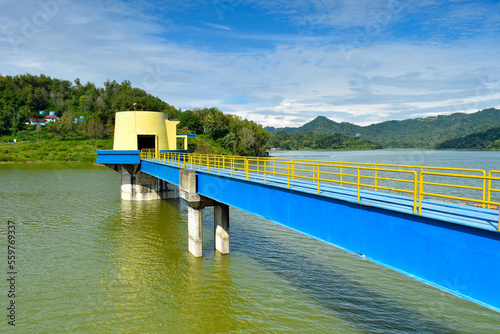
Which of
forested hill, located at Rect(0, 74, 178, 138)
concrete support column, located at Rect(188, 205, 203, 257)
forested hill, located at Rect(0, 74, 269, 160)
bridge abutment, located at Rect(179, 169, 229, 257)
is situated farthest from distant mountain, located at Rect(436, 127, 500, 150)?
concrete support column, located at Rect(188, 205, 203, 257)

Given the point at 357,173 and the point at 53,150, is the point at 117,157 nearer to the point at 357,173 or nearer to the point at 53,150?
the point at 357,173

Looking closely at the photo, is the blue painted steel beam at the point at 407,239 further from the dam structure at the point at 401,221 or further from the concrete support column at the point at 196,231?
the concrete support column at the point at 196,231

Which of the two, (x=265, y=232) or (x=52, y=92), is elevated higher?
(x=52, y=92)

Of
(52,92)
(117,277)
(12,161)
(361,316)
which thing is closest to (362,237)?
(361,316)

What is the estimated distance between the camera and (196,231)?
1877 cm

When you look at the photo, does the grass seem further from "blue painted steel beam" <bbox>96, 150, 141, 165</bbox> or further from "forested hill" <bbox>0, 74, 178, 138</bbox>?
"blue painted steel beam" <bbox>96, 150, 141, 165</bbox>

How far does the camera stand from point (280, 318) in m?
12.4

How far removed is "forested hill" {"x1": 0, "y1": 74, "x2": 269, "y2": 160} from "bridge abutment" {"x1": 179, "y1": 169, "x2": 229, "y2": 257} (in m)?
76.2

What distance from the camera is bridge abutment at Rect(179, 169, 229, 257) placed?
736 inches

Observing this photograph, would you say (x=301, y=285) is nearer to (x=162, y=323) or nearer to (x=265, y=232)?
(x=162, y=323)

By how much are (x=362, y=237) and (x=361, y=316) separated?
5524 mm

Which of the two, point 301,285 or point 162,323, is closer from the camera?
point 162,323

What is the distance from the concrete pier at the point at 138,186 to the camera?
36159 millimetres

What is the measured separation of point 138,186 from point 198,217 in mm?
20209
